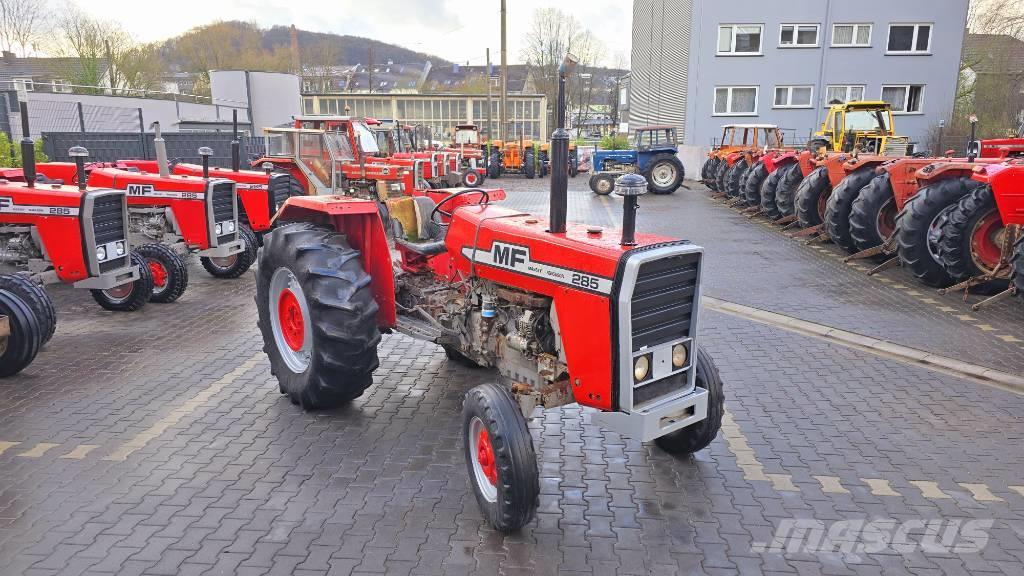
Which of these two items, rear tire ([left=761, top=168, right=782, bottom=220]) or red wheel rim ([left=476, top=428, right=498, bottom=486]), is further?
rear tire ([left=761, top=168, right=782, bottom=220])

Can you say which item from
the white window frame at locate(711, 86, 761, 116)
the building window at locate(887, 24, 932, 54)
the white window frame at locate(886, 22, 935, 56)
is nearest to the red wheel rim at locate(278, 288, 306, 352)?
the white window frame at locate(711, 86, 761, 116)

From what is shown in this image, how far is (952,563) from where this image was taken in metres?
2.90

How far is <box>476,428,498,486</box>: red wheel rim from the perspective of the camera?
10.3 ft

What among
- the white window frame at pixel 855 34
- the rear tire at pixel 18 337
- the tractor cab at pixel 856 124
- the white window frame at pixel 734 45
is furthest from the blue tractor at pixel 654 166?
the rear tire at pixel 18 337

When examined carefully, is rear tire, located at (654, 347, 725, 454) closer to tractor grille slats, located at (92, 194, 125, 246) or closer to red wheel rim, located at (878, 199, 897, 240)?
tractor grille slats, located at (92, 194, 125, 246)

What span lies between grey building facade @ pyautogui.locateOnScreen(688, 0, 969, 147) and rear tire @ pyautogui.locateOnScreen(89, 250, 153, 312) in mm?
22301

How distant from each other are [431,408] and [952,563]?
2.91 metres

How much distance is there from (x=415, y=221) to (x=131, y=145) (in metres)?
12.3

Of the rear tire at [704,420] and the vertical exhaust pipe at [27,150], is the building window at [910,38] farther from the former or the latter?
the vertical exhaust pipe at [27,150]

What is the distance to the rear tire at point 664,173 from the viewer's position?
1911 centimetres

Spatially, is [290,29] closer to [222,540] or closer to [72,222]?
[72,222]

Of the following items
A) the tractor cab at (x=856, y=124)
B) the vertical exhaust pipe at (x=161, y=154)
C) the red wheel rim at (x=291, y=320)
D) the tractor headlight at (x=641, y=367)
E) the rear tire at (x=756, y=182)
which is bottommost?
the red wheel rim at (x=291, y=320)

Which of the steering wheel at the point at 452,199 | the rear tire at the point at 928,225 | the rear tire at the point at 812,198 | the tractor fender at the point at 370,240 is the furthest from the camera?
the rear tire at the point at 812,198

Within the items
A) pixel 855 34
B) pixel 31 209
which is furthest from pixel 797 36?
pixel 31 209
